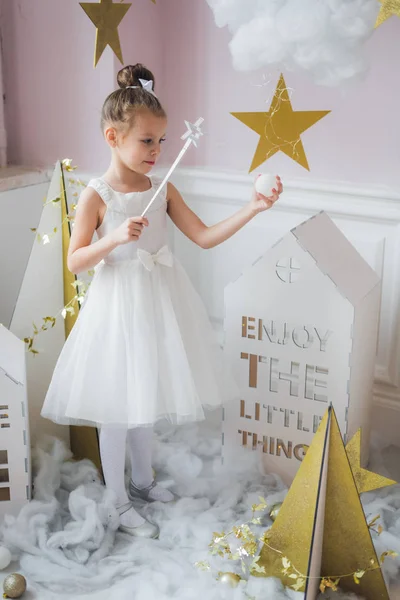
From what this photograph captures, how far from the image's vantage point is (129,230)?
1309mm

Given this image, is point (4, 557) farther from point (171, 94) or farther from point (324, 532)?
point (171, 94)

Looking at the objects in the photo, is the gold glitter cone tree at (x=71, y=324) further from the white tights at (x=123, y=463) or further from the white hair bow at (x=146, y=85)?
the white hair bow at (x=146, y=85)

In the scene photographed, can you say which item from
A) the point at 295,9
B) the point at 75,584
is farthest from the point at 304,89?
the point at 75,584

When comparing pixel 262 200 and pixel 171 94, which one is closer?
pixel 262 200

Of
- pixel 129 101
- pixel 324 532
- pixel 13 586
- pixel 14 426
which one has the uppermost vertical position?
pixel 129 101

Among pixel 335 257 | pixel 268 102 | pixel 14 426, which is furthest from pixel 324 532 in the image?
pixel 268 102

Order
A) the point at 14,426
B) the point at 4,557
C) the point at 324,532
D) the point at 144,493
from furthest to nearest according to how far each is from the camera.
→ the point at 144,493 < the point at 14,426 < the point at 4,557 < the point at 324,532

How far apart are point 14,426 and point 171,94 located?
1010 mm

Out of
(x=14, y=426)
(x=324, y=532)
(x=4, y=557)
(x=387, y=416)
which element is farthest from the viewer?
(x=387, y=416)

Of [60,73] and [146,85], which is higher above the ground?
[60,73]

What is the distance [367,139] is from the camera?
5.62 feet

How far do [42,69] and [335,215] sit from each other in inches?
34.4

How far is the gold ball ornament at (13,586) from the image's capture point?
1281mm

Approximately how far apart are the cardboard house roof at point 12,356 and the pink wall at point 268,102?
Answer: 0.77 metres
